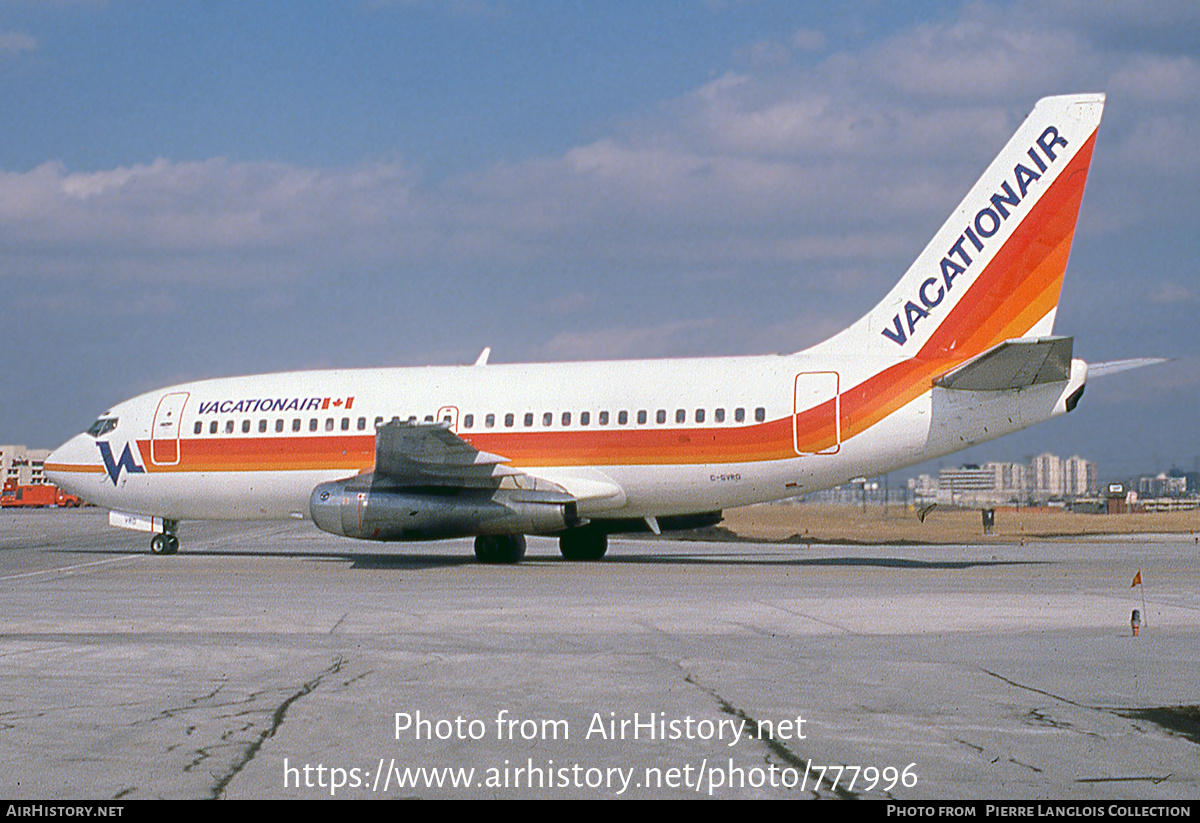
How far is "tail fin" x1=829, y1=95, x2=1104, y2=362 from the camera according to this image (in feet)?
69.7

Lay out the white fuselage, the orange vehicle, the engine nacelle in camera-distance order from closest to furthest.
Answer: the white fuselage
the engine nacelle
the orange vehicle

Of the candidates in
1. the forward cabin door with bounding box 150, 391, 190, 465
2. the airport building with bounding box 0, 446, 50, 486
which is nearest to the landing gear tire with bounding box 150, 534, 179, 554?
the forward cabin door with bounding box 150, 391, 190, 465

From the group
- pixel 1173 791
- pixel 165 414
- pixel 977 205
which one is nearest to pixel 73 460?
pixel 165 414

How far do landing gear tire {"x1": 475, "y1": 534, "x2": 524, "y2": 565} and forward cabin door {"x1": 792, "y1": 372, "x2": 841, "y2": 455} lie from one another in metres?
6.34

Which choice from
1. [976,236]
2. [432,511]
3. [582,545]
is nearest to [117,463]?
[432,511]

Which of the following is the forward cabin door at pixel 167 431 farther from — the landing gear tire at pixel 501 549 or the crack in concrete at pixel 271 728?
the crack in concrete at pixel 271 728

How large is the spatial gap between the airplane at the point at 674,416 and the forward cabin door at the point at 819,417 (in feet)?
0.12

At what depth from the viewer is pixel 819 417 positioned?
22172mm

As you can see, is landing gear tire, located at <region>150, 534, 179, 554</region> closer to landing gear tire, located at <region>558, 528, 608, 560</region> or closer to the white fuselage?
the white fuselage

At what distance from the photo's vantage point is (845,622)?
13.0 meters

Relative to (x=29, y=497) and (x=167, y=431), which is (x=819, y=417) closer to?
(x=167, y=431)

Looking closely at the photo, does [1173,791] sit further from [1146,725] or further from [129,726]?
[129,726]

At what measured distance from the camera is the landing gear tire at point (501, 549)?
80.9ft

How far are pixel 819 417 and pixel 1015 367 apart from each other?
367cm
